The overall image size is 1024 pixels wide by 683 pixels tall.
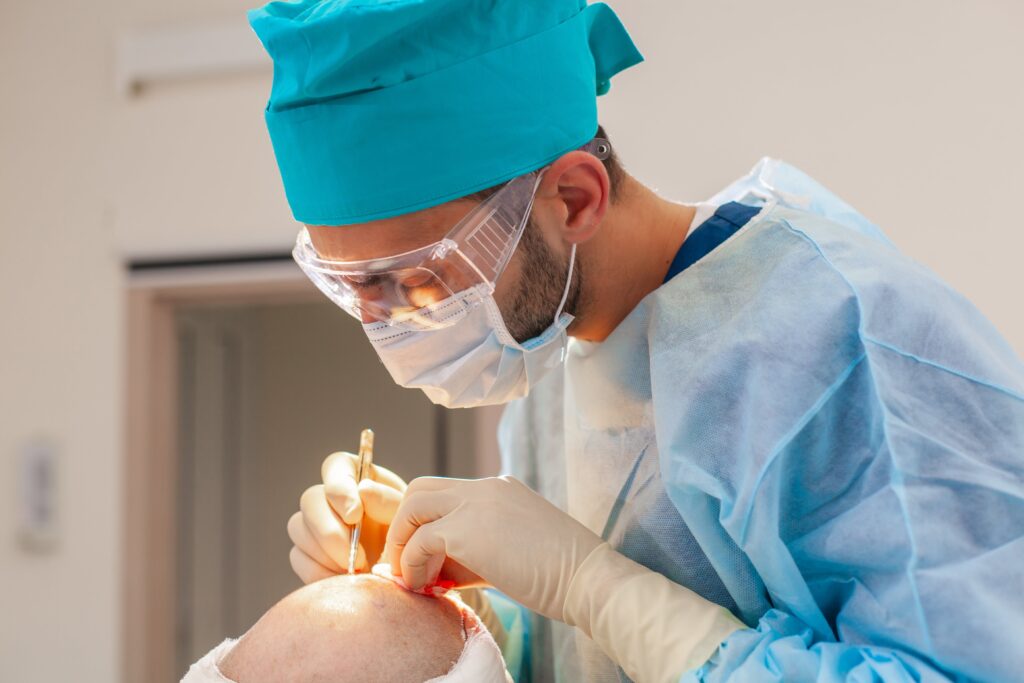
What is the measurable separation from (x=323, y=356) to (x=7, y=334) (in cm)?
203

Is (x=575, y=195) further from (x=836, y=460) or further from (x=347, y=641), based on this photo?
(x=347, y=641)

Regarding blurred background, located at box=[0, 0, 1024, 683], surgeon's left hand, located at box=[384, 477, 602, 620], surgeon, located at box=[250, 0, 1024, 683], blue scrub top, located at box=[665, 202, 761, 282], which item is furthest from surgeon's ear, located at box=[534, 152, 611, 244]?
blurred background, located at box=[0, 0, 1024, 683]

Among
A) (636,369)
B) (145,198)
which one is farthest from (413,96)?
(145,198)

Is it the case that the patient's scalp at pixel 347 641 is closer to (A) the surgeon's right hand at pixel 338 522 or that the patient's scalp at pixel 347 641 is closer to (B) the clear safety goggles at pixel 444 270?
(A) the surgeon's right hand at pixel 338 522

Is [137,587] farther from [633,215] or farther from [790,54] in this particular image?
[790,54]

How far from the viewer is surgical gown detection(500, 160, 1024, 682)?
86 cm

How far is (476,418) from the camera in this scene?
2.59m

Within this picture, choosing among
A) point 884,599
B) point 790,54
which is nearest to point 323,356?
point 790,54

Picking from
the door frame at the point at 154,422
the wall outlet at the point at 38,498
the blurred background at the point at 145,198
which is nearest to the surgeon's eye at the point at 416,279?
the blurred background at the point at 145,198

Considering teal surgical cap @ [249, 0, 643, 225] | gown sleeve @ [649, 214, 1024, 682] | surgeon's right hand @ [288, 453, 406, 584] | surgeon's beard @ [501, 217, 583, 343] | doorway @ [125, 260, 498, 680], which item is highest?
teal surgical cap @ [249, 0, 643, 225]

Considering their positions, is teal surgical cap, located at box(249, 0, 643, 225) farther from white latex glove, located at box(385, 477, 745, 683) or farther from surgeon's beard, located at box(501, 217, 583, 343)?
white latex glove, located at box(385, 477, 745, 683)

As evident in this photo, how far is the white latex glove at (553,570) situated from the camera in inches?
38.9

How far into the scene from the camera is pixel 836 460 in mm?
930

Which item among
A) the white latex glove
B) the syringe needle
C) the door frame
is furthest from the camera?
the door frame
